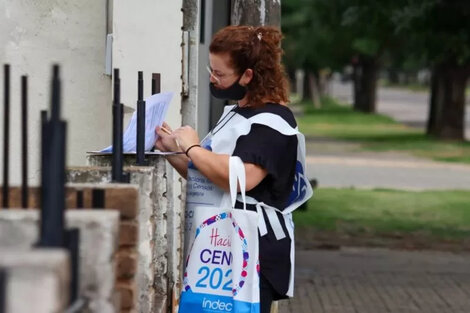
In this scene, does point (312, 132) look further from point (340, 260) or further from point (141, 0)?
point (141, 0)

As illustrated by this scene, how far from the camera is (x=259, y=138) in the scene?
466 cm

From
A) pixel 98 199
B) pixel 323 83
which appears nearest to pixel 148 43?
pixel 98 199

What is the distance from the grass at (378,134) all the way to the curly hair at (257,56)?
2171 cm

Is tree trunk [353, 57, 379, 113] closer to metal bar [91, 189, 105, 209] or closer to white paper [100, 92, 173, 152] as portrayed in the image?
white paper [100, 92, 173, 152]

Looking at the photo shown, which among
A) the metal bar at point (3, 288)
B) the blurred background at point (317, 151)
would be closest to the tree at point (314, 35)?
the blurred background at point (317, 151)

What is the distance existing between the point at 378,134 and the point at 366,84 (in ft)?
57.6

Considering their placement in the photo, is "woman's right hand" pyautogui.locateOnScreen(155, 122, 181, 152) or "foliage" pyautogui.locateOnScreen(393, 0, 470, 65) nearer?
"woman's right hand" pyautogui.locateOnScreen(155, 122, 181, 152)

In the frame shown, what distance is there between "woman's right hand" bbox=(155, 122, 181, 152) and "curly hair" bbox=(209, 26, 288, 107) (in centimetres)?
44

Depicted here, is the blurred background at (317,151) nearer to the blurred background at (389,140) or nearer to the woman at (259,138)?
the blurred background at (389,140)

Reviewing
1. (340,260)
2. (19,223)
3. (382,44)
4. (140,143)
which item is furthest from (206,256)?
(382,44)

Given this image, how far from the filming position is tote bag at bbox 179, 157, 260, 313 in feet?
15.3

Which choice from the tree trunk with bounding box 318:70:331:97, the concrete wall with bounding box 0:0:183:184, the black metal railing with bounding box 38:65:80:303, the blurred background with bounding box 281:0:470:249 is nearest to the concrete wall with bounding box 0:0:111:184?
the concrete wall with bounding box 0:0:183:184

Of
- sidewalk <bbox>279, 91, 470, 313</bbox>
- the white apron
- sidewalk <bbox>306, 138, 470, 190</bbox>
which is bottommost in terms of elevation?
sidewalk <bbox>306, 138, 470, 190</bbox>

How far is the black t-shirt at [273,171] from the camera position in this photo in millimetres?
4648
